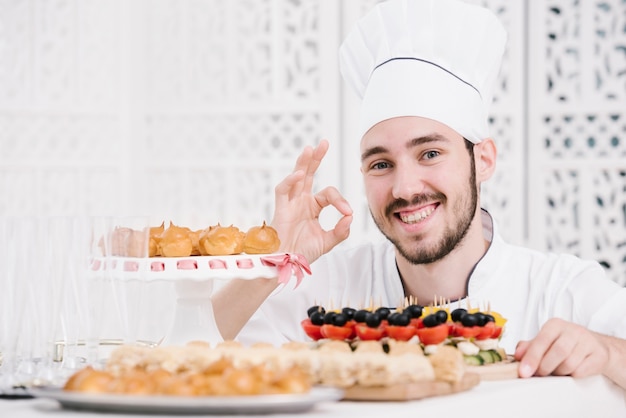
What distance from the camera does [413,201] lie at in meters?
2.39

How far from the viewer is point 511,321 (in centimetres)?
241

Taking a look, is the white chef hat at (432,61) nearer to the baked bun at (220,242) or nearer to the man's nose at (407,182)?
the man's nose at (407,182)

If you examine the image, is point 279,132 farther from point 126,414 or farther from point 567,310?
point 126,414

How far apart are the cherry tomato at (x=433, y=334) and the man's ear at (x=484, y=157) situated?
997 millimetres

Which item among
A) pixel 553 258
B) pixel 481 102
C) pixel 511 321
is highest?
pixel 481 102

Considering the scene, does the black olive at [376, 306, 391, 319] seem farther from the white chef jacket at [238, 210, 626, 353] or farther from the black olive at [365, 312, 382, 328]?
the white chef jacket at [238, 210, 626, 353]

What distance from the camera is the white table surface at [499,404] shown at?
1.21 m

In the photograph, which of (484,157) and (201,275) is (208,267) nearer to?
(201,275)

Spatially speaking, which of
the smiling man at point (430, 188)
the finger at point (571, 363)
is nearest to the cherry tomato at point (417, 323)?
the finger at point (571, 363)

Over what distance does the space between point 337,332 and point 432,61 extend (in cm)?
Answer: 94

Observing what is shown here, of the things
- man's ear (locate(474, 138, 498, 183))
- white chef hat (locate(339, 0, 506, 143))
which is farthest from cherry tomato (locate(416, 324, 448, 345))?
man's ear (locate(474, 138, 498, 183))

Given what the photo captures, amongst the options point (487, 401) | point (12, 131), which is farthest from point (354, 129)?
point (487, 401)

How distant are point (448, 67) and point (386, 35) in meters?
0.17

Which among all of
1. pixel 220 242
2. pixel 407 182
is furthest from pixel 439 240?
pixel 220 242
